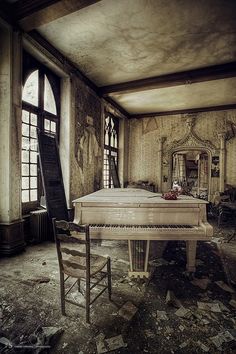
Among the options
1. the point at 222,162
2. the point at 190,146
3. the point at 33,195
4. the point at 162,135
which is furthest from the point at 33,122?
the point at 222,162

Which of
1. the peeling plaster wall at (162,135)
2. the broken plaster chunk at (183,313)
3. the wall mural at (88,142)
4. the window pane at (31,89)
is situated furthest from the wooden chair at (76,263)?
the peeling plaster wall at (162,135)

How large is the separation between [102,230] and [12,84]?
3224 millimetres

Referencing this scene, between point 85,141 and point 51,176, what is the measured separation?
7.24 feet

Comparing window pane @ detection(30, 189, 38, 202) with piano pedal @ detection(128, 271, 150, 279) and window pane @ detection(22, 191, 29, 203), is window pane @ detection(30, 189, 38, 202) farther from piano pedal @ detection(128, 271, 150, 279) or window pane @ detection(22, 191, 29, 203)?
piano pedal @ detection(128, 271, 150, 279)

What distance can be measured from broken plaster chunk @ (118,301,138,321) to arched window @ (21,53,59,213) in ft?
10.9

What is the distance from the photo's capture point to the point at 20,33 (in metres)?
4.07

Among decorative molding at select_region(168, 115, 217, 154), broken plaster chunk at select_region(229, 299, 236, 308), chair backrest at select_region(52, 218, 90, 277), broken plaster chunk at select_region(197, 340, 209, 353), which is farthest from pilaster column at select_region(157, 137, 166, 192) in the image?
broken plaster chunk at select_region(197, 340, 209, 353)

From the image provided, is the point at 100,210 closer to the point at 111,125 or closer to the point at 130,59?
the point at 130,59

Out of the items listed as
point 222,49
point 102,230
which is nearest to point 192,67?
point 222,49

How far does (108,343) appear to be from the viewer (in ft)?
6.11

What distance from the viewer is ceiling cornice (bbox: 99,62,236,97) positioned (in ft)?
19.5

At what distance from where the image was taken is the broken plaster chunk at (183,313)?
7.40 ft

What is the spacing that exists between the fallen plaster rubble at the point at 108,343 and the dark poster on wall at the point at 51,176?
310 centimetres

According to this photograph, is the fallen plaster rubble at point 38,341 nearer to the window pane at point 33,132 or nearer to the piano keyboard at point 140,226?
the piano keyboard at point 140,226
